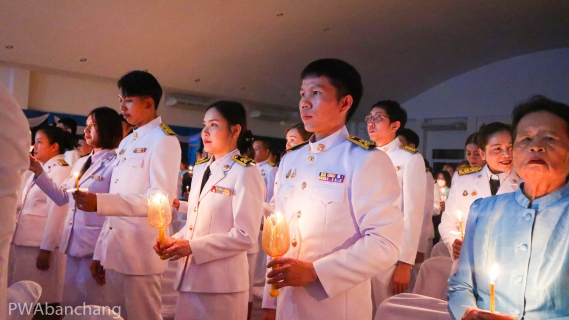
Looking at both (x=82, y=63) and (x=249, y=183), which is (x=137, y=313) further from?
(x=82, y=63)

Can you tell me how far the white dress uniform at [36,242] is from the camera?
12.6 ft

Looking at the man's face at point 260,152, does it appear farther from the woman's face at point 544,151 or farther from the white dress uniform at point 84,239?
the woman's face at point 544,151

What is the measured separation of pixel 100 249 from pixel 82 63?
7225 millimetres

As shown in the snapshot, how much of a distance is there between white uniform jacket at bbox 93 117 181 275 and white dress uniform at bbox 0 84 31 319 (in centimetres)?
130

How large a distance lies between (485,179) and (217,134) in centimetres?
189

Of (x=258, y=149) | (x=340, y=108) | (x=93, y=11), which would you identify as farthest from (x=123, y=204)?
(x=93, y=11)

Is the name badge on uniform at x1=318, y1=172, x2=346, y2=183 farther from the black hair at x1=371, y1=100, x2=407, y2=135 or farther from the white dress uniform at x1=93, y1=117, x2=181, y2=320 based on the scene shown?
the black hair at x1=371, y1=100, x2=407, y2=135

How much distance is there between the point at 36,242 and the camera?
389 cm

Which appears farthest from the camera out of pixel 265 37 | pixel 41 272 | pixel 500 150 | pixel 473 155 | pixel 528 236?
pixel 265 37

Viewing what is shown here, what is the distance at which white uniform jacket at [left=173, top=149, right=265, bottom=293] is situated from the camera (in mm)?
2307

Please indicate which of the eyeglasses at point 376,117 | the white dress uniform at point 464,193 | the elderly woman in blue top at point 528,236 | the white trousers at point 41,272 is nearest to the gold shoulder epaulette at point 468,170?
the white dress uniform at point 464,193

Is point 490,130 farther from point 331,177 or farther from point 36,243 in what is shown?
point 36,243

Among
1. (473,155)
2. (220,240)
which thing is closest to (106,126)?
(220,240)

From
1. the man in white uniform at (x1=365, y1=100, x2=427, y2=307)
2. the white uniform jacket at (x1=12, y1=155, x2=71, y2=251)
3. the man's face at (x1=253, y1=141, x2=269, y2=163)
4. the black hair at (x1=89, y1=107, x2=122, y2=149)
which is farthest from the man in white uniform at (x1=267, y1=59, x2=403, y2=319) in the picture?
the man's face at (x1=253, y1=141, x2=269, y2=163)
